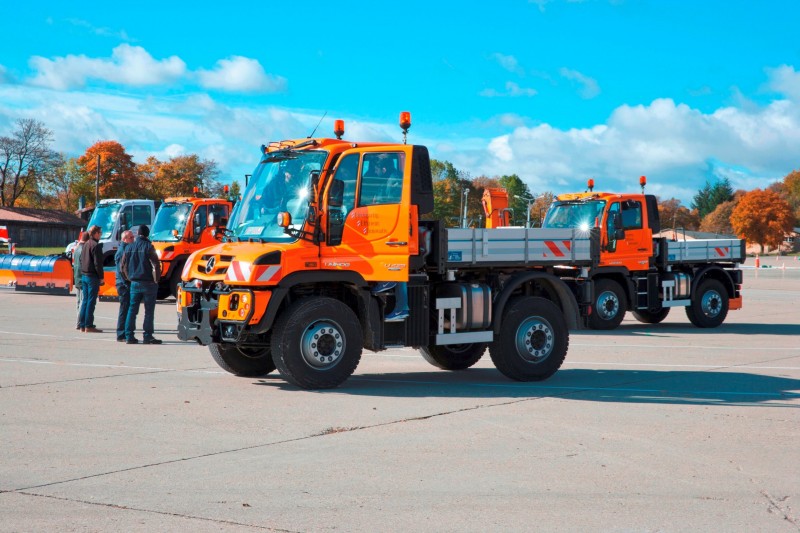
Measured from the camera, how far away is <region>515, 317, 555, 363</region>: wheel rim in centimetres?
1216

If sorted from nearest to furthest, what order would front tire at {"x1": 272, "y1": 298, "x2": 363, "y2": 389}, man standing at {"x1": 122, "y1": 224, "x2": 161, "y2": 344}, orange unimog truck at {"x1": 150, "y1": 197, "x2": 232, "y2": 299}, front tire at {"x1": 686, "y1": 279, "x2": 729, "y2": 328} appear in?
front tire at {"x1": 272, "y1": 298, "x2": 363, "y2": 389}, man standing at {"x1": 122, "y1": 224, "x2": 161, "y2": 344}, front tire at {"x1": 686, "y1": 279, "x2": 729, "y2": 328}, orange unimog truck at {"x1": 150, "y1": 197, "x2": 232, "y2": 299}

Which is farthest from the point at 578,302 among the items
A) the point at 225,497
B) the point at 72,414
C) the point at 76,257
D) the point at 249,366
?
the point at 76,257

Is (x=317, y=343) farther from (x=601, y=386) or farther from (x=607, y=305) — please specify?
(x=607, y=305)

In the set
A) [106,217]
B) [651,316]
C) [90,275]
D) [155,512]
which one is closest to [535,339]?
[155,512]

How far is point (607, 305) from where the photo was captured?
20.9 meters

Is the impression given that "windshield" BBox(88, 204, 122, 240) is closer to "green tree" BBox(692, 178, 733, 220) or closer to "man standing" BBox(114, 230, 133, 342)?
"man standing" BBox(114, 230, 133, 342)

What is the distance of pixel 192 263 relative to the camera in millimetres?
11586

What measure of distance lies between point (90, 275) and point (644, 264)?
11.3 meters

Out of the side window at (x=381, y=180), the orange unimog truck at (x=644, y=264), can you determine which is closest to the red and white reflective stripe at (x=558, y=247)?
the side window at (x=381, y=180)

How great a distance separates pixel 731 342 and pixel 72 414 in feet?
41.6

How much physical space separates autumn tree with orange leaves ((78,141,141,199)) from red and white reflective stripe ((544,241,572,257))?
295 ft

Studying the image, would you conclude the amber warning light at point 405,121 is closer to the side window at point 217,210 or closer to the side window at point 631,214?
the side window at point 631,214

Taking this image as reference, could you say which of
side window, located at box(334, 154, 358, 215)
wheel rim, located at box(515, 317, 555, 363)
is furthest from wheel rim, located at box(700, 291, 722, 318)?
side window, located at box(334, 154, 358, 215)

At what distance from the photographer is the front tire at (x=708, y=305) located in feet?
73.8
